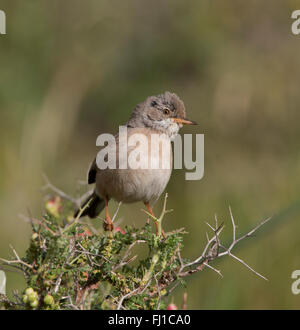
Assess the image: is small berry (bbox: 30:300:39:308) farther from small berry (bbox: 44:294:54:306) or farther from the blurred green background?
the blurred green background

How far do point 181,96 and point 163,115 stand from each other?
99.4 inches

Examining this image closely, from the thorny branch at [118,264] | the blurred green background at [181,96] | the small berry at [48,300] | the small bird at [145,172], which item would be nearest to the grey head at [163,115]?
the small bird at [145,172]

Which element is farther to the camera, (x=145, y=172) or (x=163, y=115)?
(x=163, y=115)

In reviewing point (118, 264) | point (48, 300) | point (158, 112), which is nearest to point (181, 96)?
point (158, 112)

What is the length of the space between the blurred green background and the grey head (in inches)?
47.5

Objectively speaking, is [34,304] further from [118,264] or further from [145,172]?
[145,172]

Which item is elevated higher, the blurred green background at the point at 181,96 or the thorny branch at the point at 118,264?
the blurred green background at the point at 181,96

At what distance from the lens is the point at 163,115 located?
15.5 feet

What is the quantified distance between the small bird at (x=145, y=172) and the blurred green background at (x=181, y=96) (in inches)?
37.1

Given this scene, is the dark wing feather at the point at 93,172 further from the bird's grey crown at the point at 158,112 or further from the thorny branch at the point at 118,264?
the thorny branch at the point at 118,264

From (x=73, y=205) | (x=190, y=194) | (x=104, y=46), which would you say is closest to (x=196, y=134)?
(x=190, y=194)

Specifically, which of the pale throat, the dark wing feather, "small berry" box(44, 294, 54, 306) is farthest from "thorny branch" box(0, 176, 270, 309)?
the dark wing feather

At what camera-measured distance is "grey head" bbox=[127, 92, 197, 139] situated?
4688 millimetres

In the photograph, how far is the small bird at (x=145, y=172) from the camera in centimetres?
436
